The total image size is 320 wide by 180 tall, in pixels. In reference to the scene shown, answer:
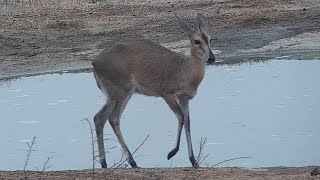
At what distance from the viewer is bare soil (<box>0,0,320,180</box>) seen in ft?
59.6

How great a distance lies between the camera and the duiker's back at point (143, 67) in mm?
11422

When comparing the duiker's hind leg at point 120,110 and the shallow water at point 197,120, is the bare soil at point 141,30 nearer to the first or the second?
the shallow water at point 197,120

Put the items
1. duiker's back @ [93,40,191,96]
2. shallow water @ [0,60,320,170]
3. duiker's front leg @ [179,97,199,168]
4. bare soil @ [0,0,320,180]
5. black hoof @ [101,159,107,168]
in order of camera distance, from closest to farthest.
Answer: duiker's front leg @ [179,97,199,168] < black hoof @ [101,159,107,168] < duiker's back @ [93,40,191,96] < shallow water @ [0,60,320,170] < bare soil @ [0,0,320,180]

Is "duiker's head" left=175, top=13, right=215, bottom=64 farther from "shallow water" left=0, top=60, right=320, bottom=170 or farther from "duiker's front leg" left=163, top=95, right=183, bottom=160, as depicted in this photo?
"shallow water" left=0, top=60, right=320, bottom=170

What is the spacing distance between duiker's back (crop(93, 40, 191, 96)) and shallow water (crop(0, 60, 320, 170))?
841mm

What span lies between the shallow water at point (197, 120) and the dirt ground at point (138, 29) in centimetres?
153

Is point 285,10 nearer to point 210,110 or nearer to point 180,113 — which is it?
point 210,110

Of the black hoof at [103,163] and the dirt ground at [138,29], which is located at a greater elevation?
the dirt ground at [138,29]

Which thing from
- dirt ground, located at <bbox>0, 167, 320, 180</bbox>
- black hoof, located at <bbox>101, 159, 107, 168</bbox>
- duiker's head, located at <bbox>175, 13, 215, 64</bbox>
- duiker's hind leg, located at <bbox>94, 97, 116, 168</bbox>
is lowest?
black hoof, located at <bbox>101, 159, 107, 168</bbox>

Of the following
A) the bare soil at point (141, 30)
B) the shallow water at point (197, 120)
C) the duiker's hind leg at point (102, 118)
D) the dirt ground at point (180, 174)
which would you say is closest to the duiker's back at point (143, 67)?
the duiker's hind leg at point (102, 118)

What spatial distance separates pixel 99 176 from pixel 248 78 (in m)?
6.95

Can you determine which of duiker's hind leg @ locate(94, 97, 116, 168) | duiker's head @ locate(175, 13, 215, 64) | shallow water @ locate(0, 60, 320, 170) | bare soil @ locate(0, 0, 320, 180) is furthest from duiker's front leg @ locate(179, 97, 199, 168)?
bare soil @ locate(0, 0, 320, 180)

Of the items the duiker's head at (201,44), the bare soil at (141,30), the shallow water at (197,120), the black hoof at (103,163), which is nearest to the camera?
the black hoof at (103,163)

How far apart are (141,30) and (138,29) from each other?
0.39ft
